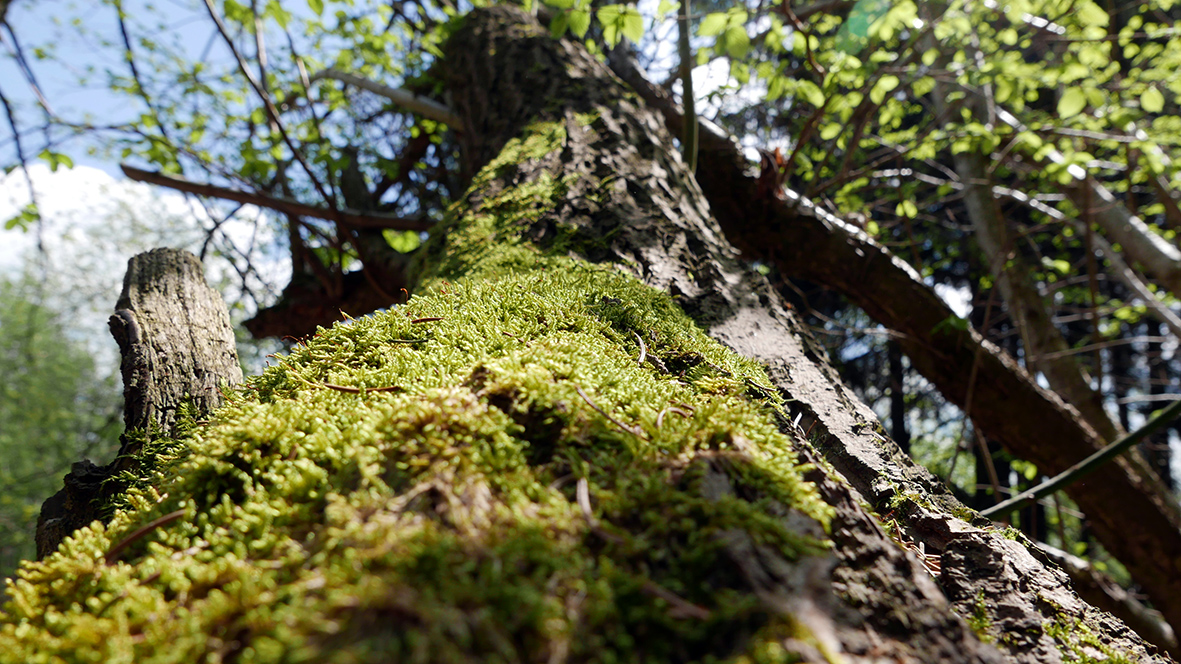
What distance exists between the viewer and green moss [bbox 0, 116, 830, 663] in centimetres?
61

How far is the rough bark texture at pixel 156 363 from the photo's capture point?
52.5 inches

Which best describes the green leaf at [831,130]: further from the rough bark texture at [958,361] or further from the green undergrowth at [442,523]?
the green undergrowth at [442,523]

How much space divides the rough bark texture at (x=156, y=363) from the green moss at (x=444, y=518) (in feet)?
1.19

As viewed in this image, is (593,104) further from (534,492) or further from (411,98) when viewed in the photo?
(411,98)

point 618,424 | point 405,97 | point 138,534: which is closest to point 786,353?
point 618,424

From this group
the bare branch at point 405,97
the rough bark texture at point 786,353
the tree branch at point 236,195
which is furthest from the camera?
the bare branch at point 405,97

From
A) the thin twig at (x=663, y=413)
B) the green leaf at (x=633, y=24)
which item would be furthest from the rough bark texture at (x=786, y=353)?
the green leaf at (x=633, y=24)

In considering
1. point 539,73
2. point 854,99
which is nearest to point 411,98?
point 539,73

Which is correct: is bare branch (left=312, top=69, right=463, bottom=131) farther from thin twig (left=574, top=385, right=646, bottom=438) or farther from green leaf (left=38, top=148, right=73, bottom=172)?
thin twig (left=574, top=385, right=646, bottom=438)

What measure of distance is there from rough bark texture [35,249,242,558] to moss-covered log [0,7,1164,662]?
0.39 metres

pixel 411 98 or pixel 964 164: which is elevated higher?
pixel 411 98

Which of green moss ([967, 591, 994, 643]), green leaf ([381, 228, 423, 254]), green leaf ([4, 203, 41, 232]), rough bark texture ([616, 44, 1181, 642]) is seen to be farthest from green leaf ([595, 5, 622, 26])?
green leaf ([4, 203, 41, 232])

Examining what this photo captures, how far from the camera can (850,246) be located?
3.61m

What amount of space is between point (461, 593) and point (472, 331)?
0.81m
